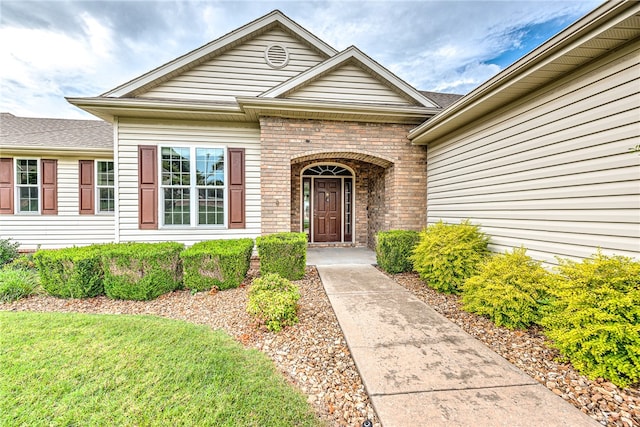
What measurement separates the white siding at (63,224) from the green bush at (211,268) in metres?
5.36

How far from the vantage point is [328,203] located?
8250 millimetres

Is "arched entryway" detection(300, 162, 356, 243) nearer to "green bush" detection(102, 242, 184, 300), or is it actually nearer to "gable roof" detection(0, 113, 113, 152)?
"green bush" detection(102, 242, 184, 300)

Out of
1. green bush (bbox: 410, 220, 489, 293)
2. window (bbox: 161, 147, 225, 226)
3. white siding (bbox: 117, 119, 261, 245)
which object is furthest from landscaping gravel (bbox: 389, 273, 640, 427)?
window (bbox: 161, 147, 225, 226)

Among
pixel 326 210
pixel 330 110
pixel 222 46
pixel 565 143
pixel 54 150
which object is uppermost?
pixel 222 46

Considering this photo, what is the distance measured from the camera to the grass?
166 centimetres

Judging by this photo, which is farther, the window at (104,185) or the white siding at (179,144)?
the window at (104,185)

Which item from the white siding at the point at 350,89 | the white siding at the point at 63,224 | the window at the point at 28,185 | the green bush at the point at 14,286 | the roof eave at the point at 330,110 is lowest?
the green bush at the point at 14,286

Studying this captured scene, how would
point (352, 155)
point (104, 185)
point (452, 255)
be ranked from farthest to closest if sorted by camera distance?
point (104, 185)
point (352, 155)
point (452, 255)

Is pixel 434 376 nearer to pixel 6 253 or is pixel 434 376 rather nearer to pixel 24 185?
pixel 6 253

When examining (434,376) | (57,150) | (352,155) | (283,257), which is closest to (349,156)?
(352,155)

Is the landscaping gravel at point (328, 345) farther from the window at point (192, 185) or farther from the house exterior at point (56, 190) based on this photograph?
the house exterior at point (56, 190)

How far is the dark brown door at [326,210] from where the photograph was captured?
8203mm

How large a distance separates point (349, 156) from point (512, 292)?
4.32 m

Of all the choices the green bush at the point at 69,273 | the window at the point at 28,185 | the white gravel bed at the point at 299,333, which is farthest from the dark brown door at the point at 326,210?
the window at the point at 28,185
